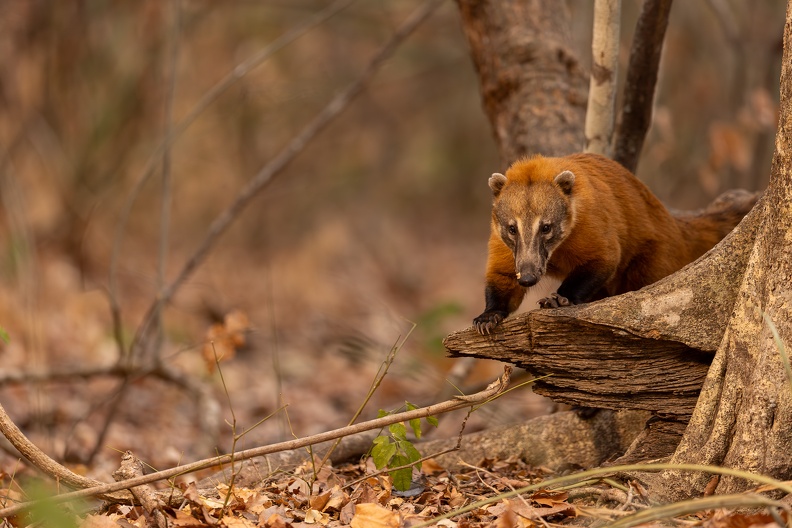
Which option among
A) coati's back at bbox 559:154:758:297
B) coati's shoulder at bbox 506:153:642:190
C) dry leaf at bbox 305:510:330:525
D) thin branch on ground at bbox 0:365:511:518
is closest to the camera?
thin branch on ground at bbox 0:365:511:518

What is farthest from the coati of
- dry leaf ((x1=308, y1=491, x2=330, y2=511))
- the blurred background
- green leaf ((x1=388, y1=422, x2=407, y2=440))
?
the blurred background

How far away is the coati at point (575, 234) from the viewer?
5.12 meters

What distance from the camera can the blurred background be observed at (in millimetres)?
9836

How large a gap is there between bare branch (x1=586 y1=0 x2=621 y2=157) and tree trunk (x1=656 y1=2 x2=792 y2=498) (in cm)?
176

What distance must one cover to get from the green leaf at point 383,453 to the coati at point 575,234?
80 cm

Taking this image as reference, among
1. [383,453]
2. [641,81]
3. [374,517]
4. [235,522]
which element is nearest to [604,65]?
[641,81]

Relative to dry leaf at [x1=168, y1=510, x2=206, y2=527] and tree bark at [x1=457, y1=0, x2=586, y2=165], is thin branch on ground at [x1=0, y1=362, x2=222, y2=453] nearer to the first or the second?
dry leaf at [x1=168, y1=510, x2=206, y2=527]

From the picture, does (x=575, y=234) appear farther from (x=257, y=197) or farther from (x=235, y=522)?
(x=257, y=197)

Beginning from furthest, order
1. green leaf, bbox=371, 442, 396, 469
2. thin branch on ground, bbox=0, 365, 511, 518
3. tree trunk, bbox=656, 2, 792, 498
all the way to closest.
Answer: green leaf, bbox=371, 442, 396, 469 → thin branch on ground, bbox=0, 365, 511, 518 → tree trunk, bbox=656, 2, 792, 498

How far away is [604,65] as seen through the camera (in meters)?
5.80

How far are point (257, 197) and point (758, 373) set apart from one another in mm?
13238

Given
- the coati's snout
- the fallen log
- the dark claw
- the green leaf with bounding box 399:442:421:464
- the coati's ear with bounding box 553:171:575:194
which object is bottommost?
the green leaf with bounding box 399:442:421:464

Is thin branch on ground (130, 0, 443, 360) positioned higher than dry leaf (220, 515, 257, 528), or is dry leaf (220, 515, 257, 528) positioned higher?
thin branch on ground (130, 0, 443, 360)

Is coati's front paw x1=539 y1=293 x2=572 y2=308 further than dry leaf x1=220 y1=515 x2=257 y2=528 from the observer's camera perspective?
Yes
